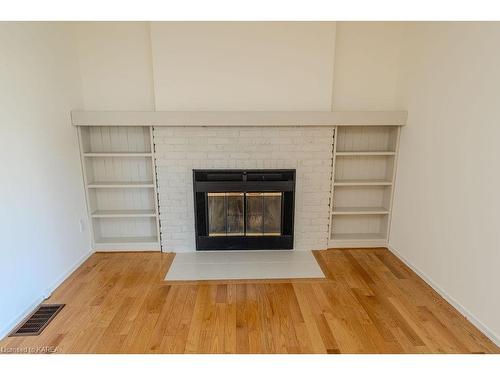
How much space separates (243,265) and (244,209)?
61 cm

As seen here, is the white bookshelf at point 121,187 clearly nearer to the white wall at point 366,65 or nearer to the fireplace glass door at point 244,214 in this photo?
the fireplace glass door at point 244,214

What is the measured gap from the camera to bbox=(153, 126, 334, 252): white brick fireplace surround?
317 cm

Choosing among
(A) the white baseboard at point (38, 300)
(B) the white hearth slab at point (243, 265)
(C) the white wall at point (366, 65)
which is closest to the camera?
(A) the white baseboard at point (38, 300)

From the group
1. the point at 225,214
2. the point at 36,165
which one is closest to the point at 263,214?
the point at 225,214

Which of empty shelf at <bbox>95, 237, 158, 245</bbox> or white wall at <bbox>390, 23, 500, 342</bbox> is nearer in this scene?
white wall at <bbox>390, 23, 500, 342</bbox>

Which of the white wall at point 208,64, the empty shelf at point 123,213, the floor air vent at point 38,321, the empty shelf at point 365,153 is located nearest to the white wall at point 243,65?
the white wall at point 208,64

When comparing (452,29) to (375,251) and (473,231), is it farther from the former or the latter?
(375,251)

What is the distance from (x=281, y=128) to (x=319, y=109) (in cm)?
45

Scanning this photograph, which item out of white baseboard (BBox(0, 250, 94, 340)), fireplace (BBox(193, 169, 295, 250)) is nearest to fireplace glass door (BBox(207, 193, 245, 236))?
fireplace (BBox(193, 169, 295, 250))

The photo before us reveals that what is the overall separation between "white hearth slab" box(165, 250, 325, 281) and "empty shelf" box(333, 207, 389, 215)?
60cm

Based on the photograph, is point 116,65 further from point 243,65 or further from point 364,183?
point 364,183

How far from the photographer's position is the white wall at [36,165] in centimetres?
211

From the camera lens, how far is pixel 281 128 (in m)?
3.18

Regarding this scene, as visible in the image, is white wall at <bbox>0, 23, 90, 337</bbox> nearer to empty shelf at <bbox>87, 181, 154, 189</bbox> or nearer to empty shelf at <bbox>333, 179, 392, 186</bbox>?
empty shelf at <bbox>87, 181, 154, 189</bbox>
